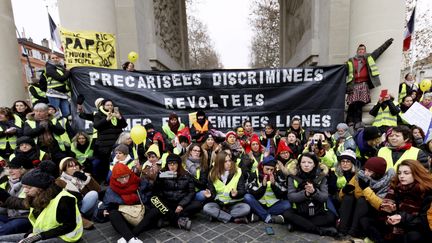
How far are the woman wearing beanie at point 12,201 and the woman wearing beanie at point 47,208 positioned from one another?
0.62m

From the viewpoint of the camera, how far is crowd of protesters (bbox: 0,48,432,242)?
277cm

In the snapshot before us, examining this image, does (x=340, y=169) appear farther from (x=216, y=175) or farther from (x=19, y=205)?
(x=19, y=205)

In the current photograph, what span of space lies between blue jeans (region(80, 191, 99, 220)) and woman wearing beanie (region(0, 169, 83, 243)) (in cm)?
87

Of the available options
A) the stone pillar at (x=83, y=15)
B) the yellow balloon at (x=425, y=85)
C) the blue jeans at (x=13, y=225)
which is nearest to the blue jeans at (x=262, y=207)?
the blue jeans at (x=13, y=225)

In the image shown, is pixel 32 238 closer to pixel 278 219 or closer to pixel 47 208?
pixel 47 208

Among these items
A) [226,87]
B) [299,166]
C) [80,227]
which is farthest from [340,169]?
[80,227]

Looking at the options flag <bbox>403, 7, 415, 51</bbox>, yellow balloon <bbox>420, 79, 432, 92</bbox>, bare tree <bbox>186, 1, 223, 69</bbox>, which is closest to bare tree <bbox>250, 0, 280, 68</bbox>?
bare tree <bbox>186, 1, 223, 69</bbox>

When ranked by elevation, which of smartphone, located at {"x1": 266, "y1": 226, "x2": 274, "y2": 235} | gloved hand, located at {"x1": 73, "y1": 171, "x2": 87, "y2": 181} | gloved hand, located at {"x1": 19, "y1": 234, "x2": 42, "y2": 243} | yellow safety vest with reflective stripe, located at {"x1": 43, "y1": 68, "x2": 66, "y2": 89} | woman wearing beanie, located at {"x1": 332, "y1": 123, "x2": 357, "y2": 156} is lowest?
smartphone, located at {"x1": 266, "y1": 226, "x2": 274, "y2": 235}

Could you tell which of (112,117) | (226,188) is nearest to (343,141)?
(226,188)

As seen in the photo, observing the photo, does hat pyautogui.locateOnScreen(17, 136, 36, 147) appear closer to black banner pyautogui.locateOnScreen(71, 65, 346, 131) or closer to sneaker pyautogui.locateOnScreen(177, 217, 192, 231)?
black banner pyautogui.locateOnScreen(71, 65, 346, 131)

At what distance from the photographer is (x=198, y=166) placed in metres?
4.37

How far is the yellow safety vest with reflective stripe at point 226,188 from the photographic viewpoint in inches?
150

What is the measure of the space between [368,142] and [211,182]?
2.84 m

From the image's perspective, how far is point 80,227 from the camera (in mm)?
3045
